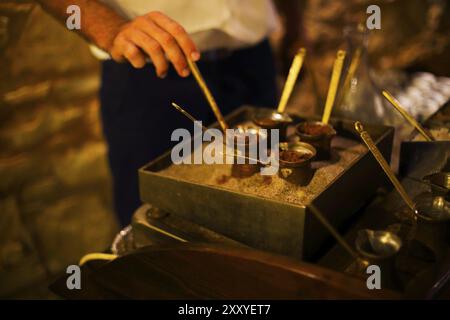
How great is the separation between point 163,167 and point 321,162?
0.38m

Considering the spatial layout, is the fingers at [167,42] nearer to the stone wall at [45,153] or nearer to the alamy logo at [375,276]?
the alamy logo at [375,276]

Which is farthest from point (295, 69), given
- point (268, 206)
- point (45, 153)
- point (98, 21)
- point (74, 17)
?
point (45, 153)

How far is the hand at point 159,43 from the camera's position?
1.29 metres

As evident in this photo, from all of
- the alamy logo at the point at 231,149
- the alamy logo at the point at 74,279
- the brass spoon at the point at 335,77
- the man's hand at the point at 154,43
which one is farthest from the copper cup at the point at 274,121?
the alamy logo at the point at 74,279

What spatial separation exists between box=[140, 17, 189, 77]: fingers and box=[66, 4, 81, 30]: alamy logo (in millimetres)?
315

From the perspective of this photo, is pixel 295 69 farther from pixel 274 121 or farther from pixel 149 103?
pixel 149 103

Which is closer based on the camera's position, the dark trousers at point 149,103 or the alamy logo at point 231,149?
the alamy logo at point 231,149

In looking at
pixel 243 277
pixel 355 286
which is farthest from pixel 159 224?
pixel 355 286

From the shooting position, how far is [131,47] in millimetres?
1307

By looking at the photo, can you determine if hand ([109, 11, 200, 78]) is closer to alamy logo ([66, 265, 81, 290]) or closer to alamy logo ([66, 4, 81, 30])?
alamy logo ([66, 4, 81, 30])

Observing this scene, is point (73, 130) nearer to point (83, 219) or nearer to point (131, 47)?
point (83, 219)

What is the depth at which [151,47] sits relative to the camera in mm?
1286

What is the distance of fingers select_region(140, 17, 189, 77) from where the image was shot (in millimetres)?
1282

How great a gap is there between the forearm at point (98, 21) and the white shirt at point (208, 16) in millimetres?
285
